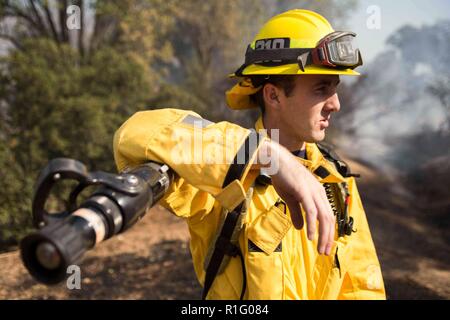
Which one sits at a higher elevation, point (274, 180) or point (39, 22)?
point (39, 22)

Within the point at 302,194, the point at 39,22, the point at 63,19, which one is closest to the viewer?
the point at 302,194

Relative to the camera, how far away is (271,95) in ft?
7.55

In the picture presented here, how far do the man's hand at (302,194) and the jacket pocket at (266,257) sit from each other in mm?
373

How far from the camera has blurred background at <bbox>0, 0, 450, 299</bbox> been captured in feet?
20.9

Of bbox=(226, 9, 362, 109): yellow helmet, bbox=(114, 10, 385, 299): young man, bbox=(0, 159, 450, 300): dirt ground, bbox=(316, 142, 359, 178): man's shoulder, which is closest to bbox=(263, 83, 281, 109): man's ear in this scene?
bbox=(114, 10, 385, 299): young man

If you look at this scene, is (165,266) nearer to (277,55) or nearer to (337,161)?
(337,161)

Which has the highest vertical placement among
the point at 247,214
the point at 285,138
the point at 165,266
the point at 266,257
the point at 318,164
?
the point at 285,138

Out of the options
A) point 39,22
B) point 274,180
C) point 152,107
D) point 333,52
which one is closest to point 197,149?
point 274,180

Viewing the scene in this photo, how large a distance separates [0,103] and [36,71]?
0.79 metres

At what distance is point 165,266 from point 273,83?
4831mm

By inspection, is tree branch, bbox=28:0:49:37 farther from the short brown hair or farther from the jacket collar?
the jacket collar

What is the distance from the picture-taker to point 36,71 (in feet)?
25.0

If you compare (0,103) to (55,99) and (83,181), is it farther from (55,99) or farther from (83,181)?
(83,181)

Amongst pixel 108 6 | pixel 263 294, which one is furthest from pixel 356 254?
pixel 108 6
